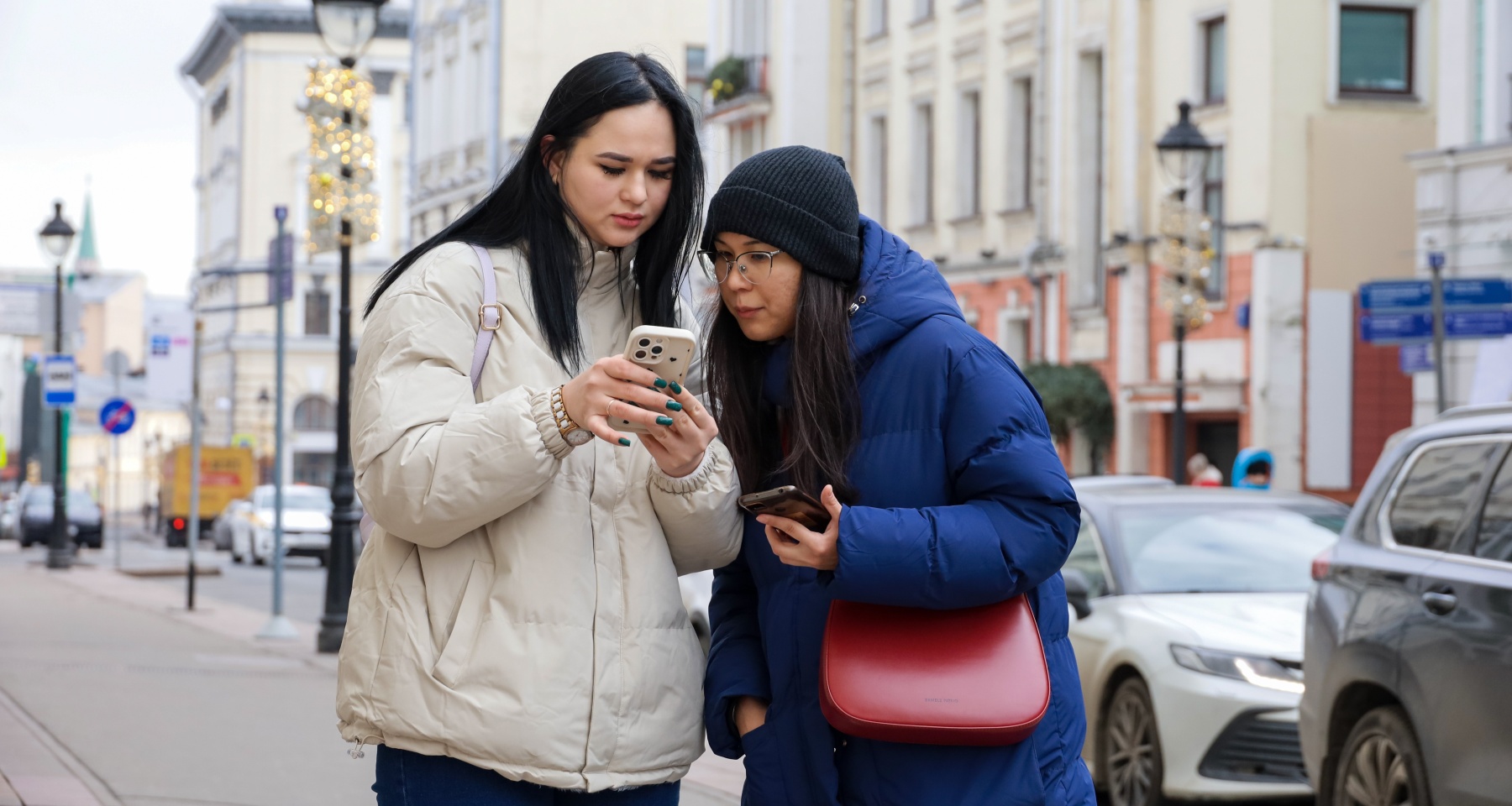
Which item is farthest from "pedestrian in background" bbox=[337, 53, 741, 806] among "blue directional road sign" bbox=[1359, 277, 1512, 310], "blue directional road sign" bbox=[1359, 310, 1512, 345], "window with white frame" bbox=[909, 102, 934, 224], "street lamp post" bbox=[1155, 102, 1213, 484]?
"window with white frame" bbox=[909, 102, 934, 224]

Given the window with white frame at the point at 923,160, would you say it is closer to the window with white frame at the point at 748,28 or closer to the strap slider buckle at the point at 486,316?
the window with white frame at the point at 748,28

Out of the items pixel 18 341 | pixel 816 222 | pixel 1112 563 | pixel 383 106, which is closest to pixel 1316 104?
pixel 1112 563

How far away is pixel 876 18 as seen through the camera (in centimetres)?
4012

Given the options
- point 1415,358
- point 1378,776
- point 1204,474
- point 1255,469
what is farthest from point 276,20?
point 1378,776

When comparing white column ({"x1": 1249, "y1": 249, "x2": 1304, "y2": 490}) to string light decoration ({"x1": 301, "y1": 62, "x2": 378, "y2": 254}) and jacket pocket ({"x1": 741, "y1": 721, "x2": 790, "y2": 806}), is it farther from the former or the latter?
jacket pocket ({"x1": 741, "y1": 721, "x2": 790, "y2": 806})

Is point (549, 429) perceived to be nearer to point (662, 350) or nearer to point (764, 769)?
point (662, 350)

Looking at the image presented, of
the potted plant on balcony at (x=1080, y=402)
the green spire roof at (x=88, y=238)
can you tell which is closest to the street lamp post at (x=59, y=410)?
the potted plant on balcony at (x=1080, y=402)

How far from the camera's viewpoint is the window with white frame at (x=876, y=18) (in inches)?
1565

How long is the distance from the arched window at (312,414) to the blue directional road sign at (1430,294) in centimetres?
6544

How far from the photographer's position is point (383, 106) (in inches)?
3246

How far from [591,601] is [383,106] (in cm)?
8156

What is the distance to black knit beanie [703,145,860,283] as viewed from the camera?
3201mm

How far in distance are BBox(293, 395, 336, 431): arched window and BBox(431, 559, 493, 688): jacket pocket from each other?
77.3 metres

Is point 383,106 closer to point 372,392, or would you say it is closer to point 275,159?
point 275,159
